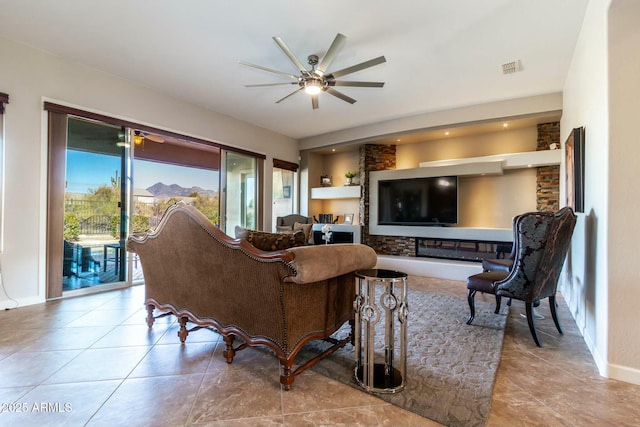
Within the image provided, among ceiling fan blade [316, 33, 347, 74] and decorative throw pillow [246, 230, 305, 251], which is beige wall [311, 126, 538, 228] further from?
decorative throw pillow [246, 230, 305, 251]

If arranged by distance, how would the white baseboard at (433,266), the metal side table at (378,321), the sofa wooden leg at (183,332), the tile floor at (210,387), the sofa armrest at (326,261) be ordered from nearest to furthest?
the tile floor at (210,387) → the sofa armrest at (326,261) → the metal side table at (378,321) → the sofa wooden leg at (183,332) → the white baseboard at (433,266)

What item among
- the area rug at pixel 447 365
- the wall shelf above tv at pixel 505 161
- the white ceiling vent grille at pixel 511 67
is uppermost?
the white ceiling vent grille at pixel 511 67

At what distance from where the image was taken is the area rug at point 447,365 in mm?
1515

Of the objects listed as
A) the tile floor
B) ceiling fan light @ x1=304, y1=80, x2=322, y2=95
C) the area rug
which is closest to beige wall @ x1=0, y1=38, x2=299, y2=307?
the tile floor

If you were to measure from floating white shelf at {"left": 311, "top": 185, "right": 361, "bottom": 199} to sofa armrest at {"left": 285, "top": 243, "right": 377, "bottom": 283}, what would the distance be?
4.25 meters

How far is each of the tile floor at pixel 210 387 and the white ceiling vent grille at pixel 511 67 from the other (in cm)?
300

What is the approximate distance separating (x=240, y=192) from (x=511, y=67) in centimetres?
477

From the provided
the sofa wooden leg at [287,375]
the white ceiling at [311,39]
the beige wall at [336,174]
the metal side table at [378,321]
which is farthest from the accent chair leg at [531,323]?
the beige wall at [336,174]

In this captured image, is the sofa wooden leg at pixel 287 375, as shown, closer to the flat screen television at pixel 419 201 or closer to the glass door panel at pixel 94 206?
the glass door panel at pixel 94 206

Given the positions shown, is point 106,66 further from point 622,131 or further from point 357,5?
point 622,131

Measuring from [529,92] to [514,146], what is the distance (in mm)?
1028

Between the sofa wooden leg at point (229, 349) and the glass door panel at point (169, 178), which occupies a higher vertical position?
the glass door panel at point (169, 178)

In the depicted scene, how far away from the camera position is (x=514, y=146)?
16.3 feet

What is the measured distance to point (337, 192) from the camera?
6.52 meters
